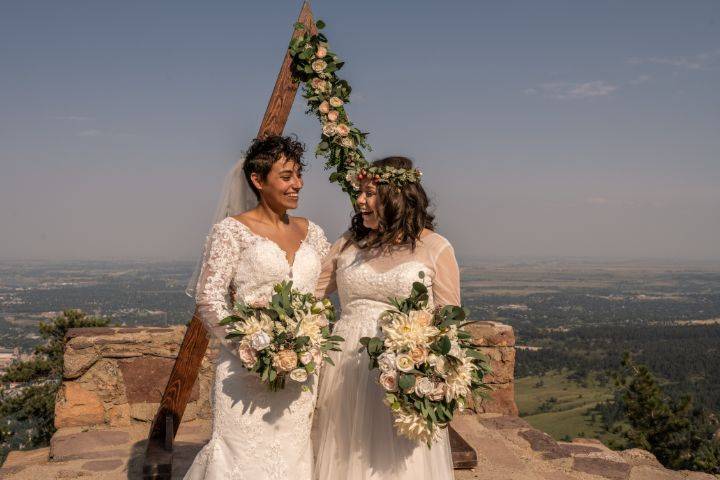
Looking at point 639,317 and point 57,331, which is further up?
point 57,331

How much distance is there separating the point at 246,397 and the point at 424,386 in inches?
39.7

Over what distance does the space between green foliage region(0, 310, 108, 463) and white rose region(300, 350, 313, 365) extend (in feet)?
42.2

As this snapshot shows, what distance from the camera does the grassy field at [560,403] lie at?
3596 centimetres

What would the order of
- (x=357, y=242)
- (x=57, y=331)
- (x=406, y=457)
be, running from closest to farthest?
(x=406, y=457) → (x=357, y=242) → (x=57, y=331)

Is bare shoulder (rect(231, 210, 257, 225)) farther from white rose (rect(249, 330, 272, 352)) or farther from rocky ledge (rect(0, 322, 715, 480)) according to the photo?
rocky ledge (rect(0, 322, 715, 480))

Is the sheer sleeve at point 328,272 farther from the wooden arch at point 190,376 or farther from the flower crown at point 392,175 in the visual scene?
the wooden arch at point 190,376

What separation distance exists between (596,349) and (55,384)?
176ft

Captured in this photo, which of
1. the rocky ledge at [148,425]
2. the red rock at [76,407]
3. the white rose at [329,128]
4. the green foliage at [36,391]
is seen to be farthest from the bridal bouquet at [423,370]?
the green foliage at [36,391]

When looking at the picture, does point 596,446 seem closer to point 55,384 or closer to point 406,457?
point 406,457

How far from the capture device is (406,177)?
11.5 ft

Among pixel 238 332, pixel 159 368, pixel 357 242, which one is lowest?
pixel 159 368

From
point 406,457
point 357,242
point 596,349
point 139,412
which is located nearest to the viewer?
point 406,457

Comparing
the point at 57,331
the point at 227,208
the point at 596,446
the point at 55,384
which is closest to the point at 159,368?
the point at 227,208

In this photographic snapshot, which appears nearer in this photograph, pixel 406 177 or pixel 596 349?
pixel 406 177
